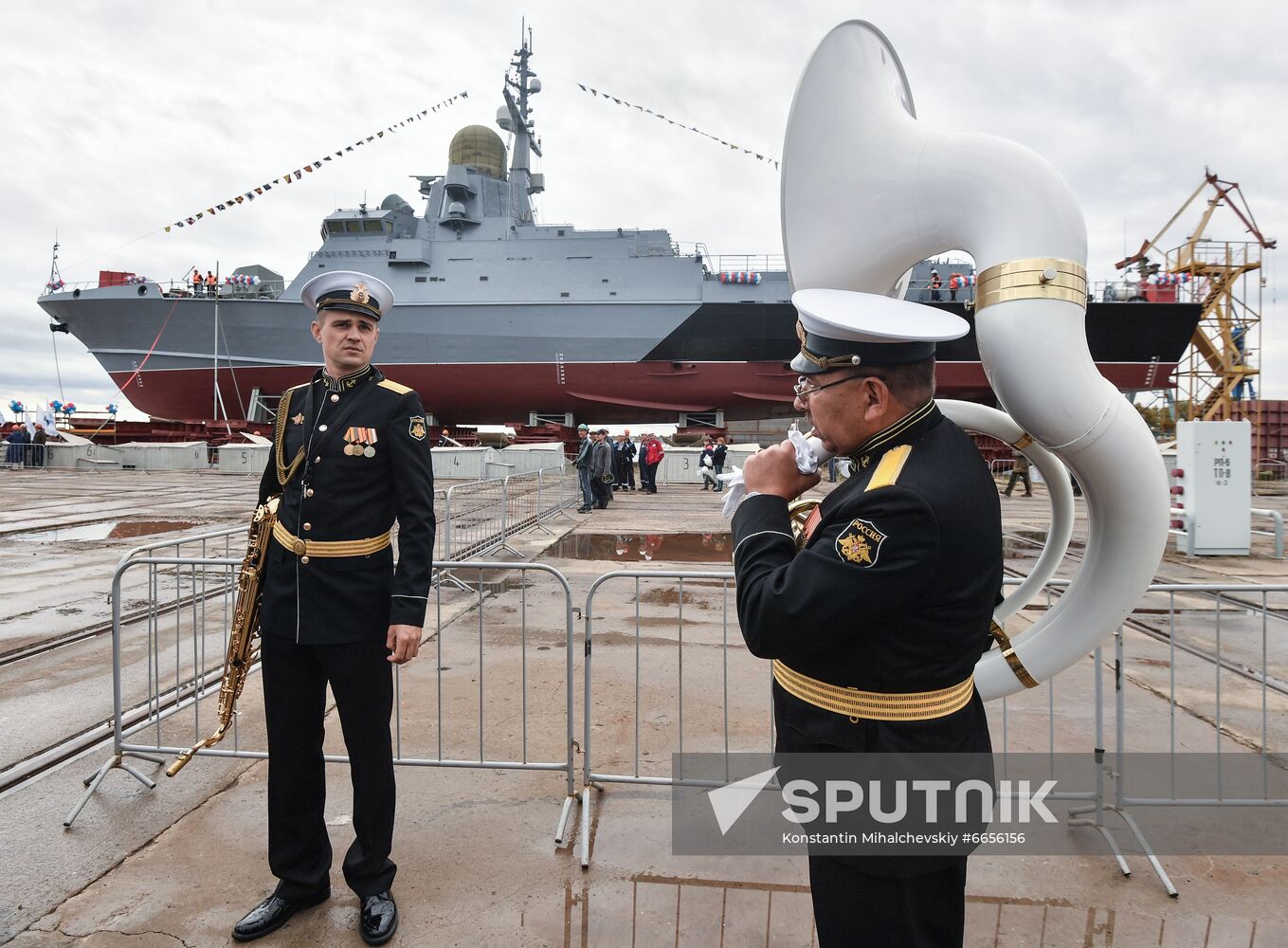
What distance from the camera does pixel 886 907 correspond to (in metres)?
1.42

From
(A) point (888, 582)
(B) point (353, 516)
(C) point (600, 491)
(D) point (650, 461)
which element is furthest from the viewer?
(D) point (650, 461)

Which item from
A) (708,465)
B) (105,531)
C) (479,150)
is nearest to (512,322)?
(479,150)

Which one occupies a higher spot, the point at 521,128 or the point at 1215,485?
the point at 521,128

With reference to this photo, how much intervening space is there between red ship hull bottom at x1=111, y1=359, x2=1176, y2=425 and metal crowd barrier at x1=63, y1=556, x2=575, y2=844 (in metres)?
21.8

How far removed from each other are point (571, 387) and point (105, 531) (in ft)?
57.3

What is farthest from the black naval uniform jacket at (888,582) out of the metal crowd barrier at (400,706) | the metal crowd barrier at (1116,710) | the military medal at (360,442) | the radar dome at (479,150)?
the radar dome at (479,150)

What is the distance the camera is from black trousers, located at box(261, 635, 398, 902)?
7.71 feet

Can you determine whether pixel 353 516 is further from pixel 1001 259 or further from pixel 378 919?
pixel 1001 259

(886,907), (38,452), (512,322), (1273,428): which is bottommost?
(886,907)

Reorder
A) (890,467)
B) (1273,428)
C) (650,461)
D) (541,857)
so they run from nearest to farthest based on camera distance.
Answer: (890,467) → (541,857) → (650,461) → (1273,428)

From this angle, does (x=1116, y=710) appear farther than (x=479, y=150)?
No

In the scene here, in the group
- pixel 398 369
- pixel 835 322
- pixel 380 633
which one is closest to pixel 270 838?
pixel 380 633

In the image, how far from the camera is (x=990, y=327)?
65.6 inches

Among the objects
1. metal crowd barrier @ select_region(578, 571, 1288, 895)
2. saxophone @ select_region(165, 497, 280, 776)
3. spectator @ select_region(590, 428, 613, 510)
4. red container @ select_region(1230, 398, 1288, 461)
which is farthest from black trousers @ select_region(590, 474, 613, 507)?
red container @ select_region(1230, 398, 1288, 461)
